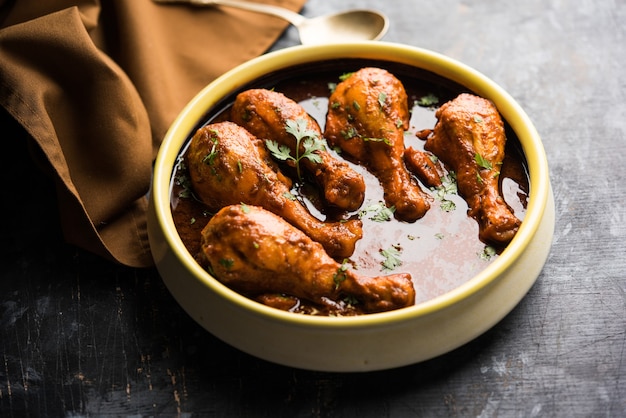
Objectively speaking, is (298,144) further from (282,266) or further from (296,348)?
(296,348)

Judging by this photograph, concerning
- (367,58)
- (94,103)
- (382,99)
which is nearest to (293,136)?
(382,99)

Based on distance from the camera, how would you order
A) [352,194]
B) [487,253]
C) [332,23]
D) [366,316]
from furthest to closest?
[332,23] → [352,194] → [487,253] → [366,316]

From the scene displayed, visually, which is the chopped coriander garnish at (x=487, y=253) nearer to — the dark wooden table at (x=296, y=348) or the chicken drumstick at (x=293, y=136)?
the dark wooden table at (x=296, y=348)

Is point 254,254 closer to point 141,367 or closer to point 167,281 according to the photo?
point 167,281

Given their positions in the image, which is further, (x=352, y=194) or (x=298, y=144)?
(x=298, y=144)

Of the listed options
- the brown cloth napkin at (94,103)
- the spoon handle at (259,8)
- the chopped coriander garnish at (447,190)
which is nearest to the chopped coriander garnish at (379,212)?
the chopped coriander garnish at (447,190)

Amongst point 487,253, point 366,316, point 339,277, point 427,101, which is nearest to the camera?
point 366,316
